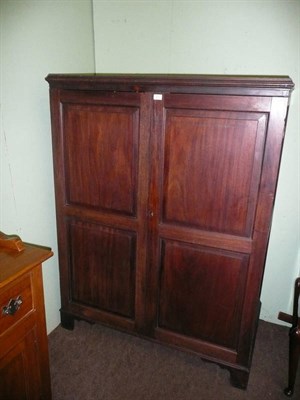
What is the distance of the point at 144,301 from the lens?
168 cm

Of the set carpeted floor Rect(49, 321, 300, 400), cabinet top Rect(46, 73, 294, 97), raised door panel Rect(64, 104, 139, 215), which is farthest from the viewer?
carpeted floor Rect(49, 321, 300, 400)

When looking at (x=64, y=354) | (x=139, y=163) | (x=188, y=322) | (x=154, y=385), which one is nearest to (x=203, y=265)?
(x=188, y=322)

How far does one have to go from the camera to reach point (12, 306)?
3.41 feet

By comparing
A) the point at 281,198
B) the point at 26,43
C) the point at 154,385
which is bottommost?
the point at 154,385

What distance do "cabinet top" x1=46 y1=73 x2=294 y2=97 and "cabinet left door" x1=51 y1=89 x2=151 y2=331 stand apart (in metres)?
0.04

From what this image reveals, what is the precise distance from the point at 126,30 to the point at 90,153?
96cm

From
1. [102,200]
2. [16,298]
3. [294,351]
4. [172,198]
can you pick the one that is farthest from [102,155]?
[294,351]

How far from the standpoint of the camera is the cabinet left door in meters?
1.46

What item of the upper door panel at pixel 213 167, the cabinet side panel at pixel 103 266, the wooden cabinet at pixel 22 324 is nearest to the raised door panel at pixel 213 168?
the upper door panel at pixel 213 167

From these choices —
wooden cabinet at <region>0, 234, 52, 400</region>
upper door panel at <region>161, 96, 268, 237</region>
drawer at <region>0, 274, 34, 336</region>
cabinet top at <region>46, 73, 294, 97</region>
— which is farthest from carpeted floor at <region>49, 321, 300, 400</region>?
cabinet top at <region>46, 73, 294, 97</region>

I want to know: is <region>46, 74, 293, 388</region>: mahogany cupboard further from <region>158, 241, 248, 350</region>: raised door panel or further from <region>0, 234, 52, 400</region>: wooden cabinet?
<region>0, 234, 52, 400</region>: wooden cabinet

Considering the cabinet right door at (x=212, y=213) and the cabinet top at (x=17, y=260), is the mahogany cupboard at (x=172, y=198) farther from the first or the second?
the cabinet top at (x=17, y=260)

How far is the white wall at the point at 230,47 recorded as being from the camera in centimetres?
166

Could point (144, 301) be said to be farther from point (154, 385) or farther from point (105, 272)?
point (154, 385)
